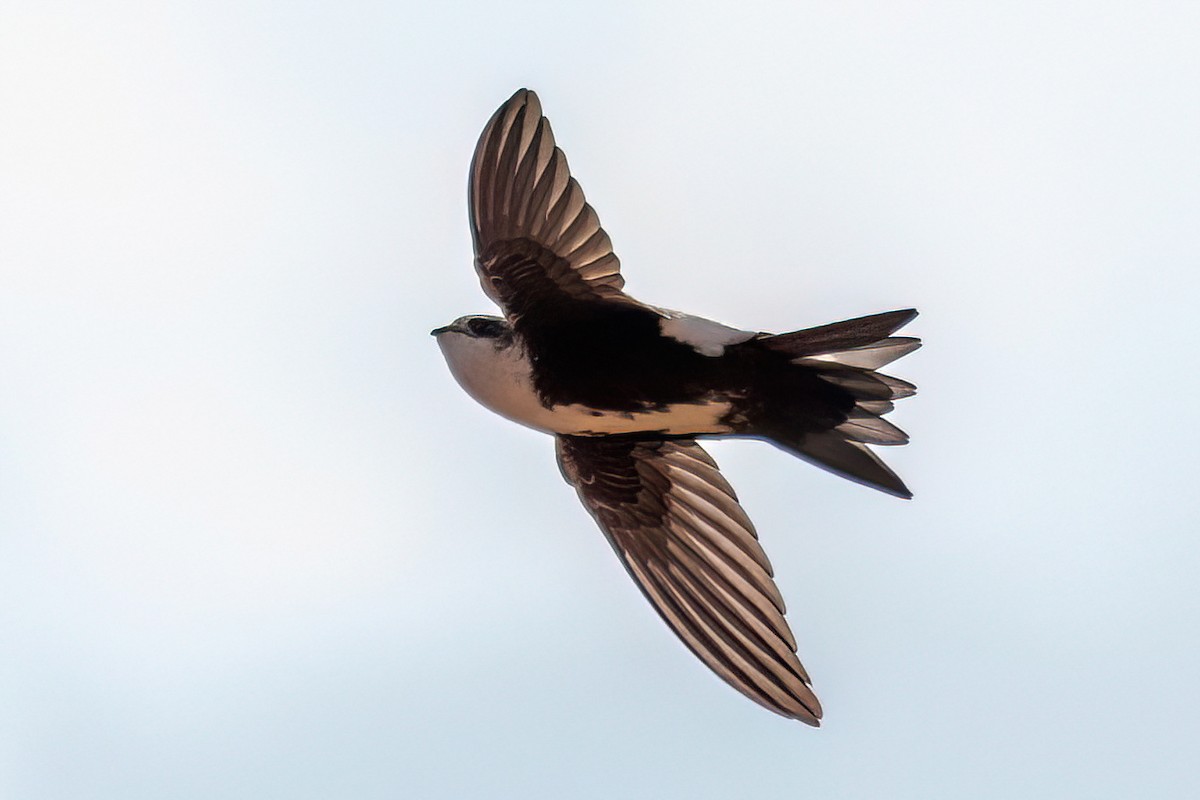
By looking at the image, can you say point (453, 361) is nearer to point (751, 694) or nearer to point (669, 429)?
point (669, 429)

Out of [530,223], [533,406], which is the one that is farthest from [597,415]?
[530,223]

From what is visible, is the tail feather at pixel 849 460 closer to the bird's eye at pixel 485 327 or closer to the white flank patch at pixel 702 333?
the white flank patch at pixel 702 333

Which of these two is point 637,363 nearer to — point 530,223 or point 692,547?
point 530,223

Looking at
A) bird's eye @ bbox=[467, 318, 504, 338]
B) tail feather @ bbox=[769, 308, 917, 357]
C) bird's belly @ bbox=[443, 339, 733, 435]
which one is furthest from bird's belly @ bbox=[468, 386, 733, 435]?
tail feather @ bbox=[769, 308, 917, 357]

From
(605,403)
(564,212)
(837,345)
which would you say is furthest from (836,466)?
(564,212)

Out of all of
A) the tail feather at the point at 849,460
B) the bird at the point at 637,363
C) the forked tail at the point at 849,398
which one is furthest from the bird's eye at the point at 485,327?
the tail feather at the point at 849,460
